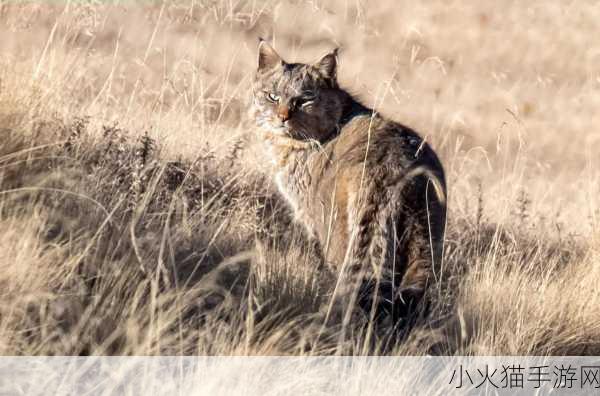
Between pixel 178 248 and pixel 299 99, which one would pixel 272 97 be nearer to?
pixel 299 99

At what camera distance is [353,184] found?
4.95 metres

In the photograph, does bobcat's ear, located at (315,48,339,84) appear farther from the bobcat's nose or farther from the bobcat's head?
the bobcat's nose

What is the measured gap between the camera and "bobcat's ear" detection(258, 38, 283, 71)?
5.79 m

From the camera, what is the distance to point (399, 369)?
399 cm

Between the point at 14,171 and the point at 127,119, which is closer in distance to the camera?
the point at 14,171

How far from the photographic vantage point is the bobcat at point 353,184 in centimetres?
465

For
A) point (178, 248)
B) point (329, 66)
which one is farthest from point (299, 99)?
point (178, 248)

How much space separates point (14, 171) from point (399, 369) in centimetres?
192

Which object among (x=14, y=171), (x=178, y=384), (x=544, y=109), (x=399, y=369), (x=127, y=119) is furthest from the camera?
(x=544, y=109)

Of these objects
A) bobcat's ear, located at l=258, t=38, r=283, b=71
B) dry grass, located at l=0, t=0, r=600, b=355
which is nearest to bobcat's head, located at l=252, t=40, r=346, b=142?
bobcat's ear, located at l=258, t=38, r=283, b=71

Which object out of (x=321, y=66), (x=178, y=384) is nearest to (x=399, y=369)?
(x=178, y=384)

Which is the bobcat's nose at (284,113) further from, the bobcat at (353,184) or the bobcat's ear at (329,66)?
the bobcat's ear at (329,66)

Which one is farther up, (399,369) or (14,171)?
(14,171)

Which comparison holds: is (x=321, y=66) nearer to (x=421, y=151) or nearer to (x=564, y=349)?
(x=421, y=151)
